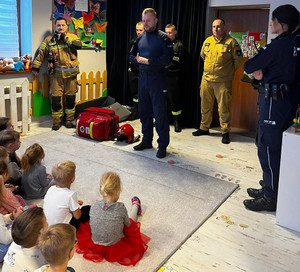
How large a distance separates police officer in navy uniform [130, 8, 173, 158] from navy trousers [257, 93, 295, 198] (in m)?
1.37

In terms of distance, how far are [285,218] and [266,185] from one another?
31 cm

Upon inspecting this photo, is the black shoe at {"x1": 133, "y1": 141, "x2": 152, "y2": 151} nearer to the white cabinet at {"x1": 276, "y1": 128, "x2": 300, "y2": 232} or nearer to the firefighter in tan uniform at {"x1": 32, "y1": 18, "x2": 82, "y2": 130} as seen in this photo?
the firefighter in tan uniform at {"x1": 32, "y1": 18, "x2": 82, "y2": 130}

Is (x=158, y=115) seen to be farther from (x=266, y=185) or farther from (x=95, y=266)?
(x=95, y=266)

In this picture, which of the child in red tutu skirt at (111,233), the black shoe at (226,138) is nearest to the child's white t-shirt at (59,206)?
the child in red tutu skirt at (111,233)

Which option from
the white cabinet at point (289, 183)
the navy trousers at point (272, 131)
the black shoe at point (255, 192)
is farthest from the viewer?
the black shoe at point (255, 192)

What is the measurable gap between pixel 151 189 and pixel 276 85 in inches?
53.8

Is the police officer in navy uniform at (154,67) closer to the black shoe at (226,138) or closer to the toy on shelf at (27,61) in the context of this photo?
the black shoe at (226,138)

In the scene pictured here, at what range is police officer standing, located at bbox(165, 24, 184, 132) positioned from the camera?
190 inches

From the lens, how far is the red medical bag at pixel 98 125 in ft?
14.5

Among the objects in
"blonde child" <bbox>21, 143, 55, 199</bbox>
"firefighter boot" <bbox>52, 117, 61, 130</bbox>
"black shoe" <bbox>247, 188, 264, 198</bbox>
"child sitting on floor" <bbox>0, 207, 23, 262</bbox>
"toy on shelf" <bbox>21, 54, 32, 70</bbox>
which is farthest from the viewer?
"firefighter boot" <bbox>52, 117, 61, 130</bbox>

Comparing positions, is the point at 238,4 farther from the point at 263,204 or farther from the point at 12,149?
the point at 12,149

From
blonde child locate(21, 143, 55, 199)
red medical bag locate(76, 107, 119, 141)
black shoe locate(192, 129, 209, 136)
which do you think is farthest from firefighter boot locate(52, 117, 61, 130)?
blonde child locate(21, 143, 55, 199)

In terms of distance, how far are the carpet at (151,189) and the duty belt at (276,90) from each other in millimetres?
980

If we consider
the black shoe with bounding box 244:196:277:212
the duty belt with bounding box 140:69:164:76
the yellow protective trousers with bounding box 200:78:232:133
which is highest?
the duty belt with bounding box 140:69:164:76
